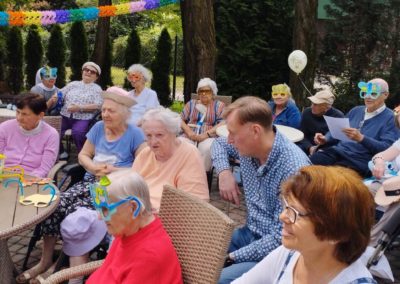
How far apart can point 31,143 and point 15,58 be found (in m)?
9.25

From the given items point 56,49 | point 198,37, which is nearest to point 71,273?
point 198,37

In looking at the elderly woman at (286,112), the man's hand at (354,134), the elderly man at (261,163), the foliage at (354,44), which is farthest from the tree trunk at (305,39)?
the elderly man at (261,163)

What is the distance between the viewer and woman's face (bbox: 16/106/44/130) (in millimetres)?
3495

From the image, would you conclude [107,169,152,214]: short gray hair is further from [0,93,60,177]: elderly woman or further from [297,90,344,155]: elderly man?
[297,90,344,155]: elderly man

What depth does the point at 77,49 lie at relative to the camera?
11.7 metres

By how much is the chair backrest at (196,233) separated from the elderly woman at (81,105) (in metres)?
3.69

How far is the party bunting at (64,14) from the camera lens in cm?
704

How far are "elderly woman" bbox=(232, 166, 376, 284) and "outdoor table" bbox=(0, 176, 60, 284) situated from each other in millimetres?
1482

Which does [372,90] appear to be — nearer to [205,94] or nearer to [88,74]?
[205,94]

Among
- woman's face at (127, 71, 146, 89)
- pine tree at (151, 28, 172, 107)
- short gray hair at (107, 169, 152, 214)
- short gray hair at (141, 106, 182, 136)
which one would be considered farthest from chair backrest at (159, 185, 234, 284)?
pine tree at (151, 28, 172, 107)

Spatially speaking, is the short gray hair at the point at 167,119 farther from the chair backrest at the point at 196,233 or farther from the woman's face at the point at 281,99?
the woman's face at the point at 281,99

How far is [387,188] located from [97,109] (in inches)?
148

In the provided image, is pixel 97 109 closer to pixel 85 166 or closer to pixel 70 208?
pixel 85 166

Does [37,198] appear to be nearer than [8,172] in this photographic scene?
Yes
